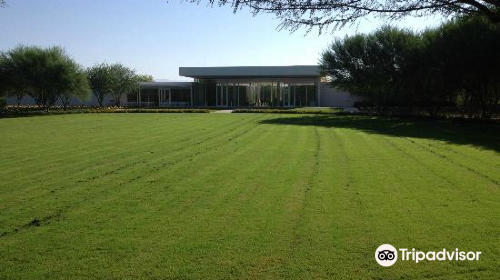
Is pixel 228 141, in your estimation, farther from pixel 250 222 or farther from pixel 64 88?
pixel 64 88

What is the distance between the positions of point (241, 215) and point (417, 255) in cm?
212

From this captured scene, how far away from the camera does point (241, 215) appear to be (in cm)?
550

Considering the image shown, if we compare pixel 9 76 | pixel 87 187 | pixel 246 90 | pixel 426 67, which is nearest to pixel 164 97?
pixel 246 90

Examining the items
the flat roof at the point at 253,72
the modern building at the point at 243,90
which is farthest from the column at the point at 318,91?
the flat roof at the point at 253,72

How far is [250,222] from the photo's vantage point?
5.21 meters

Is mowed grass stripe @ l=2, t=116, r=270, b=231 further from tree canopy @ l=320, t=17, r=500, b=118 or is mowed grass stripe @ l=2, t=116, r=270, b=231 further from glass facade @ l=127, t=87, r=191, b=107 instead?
glass facade @ l=127, t=87, r=191, b=107

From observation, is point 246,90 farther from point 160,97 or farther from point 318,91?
point 160,97

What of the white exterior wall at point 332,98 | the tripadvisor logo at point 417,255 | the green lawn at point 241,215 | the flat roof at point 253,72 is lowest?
the tripadvisor logo at point 417,255

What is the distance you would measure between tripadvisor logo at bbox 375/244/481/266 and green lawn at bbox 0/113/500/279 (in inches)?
3.4

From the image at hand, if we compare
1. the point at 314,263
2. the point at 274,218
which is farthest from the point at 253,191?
the point at 314,263

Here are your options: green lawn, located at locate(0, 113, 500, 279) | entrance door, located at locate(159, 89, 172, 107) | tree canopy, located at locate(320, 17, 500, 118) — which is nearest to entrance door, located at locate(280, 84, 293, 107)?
entrance door, located at locate(159, 89, 172, 107)

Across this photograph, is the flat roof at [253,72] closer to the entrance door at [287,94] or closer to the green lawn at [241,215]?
the entrance door at [287,94]

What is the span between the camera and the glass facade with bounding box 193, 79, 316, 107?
48.7 meters

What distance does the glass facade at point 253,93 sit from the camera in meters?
48.7
